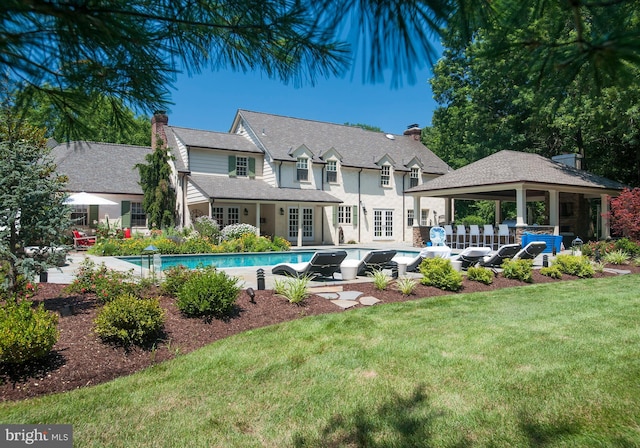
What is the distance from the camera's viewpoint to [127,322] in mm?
5449

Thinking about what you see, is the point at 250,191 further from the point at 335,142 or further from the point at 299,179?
the point at 335,142

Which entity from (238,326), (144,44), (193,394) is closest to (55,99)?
(144,44)

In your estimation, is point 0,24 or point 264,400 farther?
point 264,400

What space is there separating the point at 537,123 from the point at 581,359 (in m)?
25.8

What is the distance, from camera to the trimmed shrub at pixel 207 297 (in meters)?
6.66

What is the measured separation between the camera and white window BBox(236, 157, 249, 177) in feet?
90.2

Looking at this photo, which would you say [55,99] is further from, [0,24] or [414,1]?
[414,1]

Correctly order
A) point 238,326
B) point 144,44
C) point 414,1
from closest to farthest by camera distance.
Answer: point 414,1
point 144,44
point 238,326

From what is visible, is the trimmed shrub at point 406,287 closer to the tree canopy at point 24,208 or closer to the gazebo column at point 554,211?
the tree canopy at point 24,208

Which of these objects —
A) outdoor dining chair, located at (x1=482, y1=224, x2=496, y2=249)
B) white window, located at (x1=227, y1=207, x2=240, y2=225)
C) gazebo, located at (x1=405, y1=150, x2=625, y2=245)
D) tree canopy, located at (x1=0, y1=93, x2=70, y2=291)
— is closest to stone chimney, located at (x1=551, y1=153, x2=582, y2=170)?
gazebo, located at (x1=405, y1=150, x2=625, y2=245)

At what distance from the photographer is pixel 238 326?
6742mm

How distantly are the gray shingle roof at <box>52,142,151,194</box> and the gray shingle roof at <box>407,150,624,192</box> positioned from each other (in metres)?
18.2

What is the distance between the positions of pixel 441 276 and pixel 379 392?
6034mm

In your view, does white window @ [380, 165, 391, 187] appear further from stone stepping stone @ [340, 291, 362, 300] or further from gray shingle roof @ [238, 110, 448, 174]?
stone stepping stone @ [340, 291, 362, 300]
